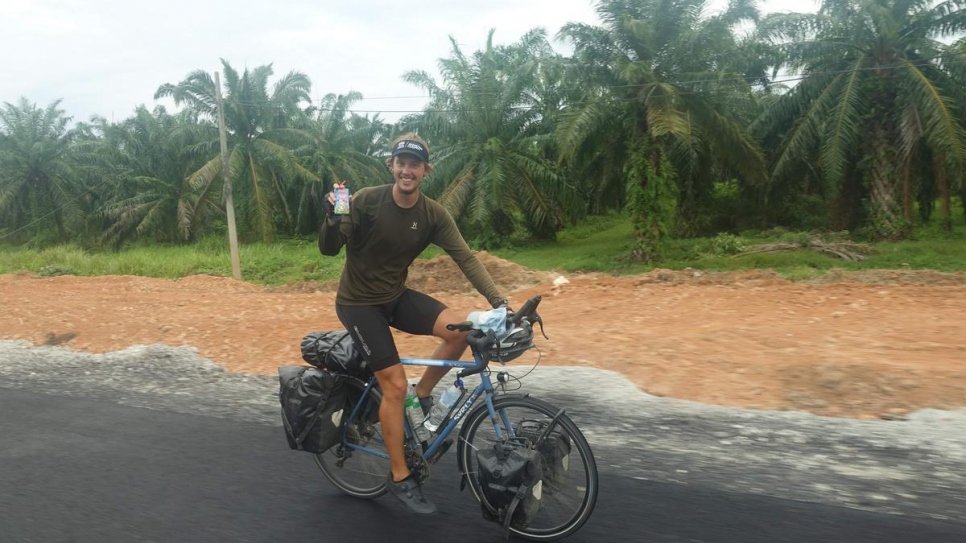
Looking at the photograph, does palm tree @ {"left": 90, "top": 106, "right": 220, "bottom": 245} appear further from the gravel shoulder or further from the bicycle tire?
the bicycle tire

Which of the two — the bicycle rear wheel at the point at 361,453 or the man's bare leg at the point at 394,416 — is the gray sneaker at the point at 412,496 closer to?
the man's bare leg at the point at 394,416

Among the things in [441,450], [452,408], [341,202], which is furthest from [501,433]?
[341,202]

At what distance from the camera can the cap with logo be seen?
12.5ft

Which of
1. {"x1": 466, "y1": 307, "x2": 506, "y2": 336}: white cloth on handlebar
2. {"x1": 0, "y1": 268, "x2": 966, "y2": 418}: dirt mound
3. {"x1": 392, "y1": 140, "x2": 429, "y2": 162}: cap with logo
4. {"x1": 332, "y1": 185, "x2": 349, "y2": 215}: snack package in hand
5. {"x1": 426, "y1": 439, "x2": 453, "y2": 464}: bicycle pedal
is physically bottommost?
{"x1": 0, "y1": 268, "x2": 966, "y2": 418}: dirt mound

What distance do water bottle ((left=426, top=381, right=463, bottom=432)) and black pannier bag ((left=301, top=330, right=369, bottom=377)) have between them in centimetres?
47

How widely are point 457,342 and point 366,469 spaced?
986 mm

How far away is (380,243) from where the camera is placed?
391cm

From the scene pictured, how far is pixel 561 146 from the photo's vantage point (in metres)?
19.5

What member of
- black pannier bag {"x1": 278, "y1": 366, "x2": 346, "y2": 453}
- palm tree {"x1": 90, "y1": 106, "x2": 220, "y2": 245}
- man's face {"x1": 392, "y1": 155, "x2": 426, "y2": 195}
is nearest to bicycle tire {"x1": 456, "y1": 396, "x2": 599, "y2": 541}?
black pannier bag {"x1": 278, "y1": 366, "x2": 346, "y2": 453}

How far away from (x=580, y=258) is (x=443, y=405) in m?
21.1

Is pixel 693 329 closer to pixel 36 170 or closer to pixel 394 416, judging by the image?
pixel 394 416

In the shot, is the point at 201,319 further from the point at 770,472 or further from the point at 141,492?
the point at 770,472

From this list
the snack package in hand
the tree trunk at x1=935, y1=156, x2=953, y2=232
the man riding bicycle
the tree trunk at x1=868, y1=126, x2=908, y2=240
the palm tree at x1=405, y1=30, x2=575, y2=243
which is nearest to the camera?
the snack package in hand

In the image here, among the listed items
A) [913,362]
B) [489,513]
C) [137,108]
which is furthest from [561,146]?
[137,108]
